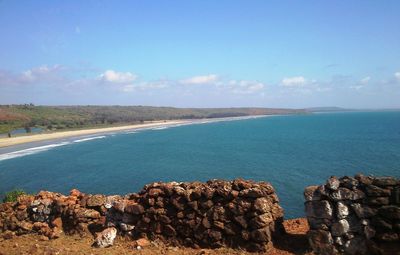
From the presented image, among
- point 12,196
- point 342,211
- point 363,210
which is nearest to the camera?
point 363,210

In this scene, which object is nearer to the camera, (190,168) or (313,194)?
(313,194)

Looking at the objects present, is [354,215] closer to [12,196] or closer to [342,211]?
[342,211]

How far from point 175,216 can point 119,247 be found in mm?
2424

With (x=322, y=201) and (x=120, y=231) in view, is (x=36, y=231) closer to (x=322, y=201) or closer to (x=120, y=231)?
(x=120, y=231)

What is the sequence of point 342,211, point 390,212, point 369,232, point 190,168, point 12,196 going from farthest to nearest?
point 190,168 → point 12,196 → point 342,211 → point 369,232 → point 390,212

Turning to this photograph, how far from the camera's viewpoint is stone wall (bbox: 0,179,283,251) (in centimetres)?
1332

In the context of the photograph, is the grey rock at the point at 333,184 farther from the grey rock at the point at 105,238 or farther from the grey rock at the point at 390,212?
the grey rock at the point at 105,238

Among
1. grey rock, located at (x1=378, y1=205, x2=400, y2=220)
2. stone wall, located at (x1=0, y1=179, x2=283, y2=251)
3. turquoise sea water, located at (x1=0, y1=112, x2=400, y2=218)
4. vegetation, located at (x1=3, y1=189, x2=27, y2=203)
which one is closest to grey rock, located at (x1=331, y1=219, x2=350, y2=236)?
grey rock, located at (x1=378, y1=205, x2=400, y2=220)

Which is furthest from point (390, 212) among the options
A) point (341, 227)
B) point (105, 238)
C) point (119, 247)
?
point (105, 238)

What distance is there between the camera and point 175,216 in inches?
571

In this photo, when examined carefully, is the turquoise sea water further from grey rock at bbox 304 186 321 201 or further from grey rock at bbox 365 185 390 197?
grey rock at bbox 365 185 390 197

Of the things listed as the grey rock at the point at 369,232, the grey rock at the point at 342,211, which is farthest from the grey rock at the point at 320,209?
the grey rock at the point at 369,232

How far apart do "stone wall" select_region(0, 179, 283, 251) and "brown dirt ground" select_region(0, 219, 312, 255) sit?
33 cm

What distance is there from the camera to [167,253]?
13688 mm
